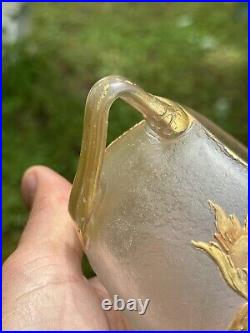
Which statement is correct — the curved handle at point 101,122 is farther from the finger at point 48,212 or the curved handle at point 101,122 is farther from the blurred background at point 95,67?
the blurred background at point 95,67

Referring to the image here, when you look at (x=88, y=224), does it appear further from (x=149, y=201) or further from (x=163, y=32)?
(x=163, y=32)

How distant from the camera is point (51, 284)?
2.44ft

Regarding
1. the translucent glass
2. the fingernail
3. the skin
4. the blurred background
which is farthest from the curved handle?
the blurred background

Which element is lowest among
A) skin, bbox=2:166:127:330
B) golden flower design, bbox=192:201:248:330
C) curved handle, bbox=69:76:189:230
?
skin, bbox=2:166:127:330

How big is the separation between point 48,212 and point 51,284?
157 mm

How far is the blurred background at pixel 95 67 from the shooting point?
146 cm

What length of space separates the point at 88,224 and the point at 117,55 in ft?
3.78

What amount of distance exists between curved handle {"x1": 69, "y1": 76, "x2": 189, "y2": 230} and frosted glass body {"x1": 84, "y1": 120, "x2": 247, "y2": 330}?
15 millimetres

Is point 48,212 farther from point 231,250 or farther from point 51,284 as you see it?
point 231,250

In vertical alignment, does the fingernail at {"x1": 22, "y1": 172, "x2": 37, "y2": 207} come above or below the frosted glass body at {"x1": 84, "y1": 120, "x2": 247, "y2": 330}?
below

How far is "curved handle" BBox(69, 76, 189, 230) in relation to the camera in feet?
1.91

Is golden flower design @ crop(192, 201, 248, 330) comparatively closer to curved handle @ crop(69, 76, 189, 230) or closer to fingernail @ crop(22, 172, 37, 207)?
curved handle @ crop(69, 76, 189, 230)

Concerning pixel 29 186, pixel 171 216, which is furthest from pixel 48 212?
pixel 171 216

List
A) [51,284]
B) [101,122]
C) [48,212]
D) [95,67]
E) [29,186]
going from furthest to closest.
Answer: [95,67], [29,186], [48,212], [51,284], [101,122]
